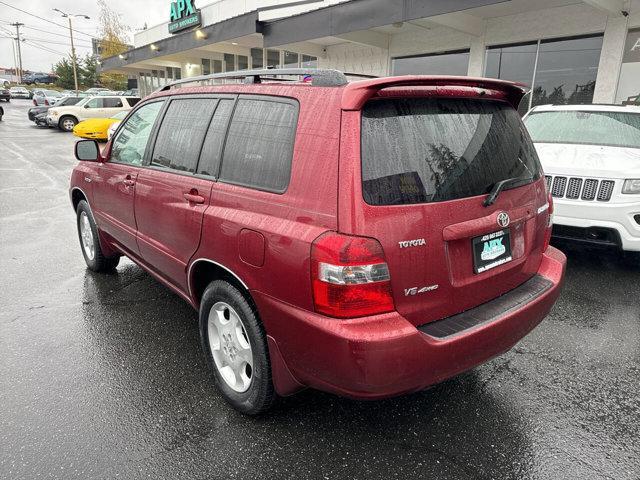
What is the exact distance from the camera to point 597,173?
4500mm

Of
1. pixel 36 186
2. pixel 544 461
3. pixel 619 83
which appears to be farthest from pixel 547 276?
pixel 36 186

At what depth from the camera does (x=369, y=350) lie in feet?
5.96

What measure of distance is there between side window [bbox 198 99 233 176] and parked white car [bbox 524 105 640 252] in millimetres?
3616

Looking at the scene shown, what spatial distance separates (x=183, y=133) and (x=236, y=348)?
56.2 inches

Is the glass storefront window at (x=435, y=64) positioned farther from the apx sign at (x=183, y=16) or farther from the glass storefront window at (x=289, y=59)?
the apx sign at (x=183, y=16)

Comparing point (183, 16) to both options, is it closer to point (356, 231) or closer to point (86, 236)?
point (86, 236)

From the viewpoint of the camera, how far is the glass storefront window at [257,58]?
21.1 metres

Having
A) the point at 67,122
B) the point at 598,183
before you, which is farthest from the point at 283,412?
the point at 67,122

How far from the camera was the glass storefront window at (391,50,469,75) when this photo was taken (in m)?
12.3

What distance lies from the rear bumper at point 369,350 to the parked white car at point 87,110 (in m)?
22.0

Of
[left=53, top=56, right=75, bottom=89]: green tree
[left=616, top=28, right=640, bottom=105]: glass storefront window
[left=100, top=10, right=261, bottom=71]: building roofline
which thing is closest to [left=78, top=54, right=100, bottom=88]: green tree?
[left=53, top=56, right=75, bottom=89]: green tree

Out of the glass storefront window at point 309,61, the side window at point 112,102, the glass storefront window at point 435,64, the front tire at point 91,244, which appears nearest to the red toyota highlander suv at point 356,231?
the front tire at point 91,244

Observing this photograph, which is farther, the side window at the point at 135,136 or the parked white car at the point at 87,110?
the parked white car at the point at 87,110

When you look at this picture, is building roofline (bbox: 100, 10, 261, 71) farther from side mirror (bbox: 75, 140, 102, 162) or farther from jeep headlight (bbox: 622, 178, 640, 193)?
jeep headlight (bbox: 622, 178, 640, 193)
